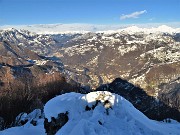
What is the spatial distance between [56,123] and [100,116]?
3298mm

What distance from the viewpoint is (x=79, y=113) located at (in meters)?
20.3

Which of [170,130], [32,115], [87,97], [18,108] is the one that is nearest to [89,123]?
[87,97]

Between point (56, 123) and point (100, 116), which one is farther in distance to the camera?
point (56, 123)

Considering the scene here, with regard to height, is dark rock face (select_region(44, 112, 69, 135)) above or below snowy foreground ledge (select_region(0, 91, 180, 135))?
below

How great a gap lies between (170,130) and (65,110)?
259 inches

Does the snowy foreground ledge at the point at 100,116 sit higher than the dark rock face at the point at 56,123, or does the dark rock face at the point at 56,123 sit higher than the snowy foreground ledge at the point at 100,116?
the snowy foreground ledge at the point at 100,116

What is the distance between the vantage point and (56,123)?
69.1 ft

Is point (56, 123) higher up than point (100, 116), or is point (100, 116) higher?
point (100, 116)

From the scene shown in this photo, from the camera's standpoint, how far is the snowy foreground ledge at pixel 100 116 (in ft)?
60.0

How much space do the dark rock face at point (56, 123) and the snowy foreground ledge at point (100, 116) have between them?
0.80 ft

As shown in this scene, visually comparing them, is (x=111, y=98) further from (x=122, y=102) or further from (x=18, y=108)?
(x=18, y=108)

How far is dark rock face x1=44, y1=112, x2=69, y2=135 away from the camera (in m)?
20.5

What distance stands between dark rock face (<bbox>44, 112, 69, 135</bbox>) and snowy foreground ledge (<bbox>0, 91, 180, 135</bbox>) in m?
0.25

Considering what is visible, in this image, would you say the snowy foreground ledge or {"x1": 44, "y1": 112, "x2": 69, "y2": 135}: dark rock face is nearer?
the snowy foreground ledge
